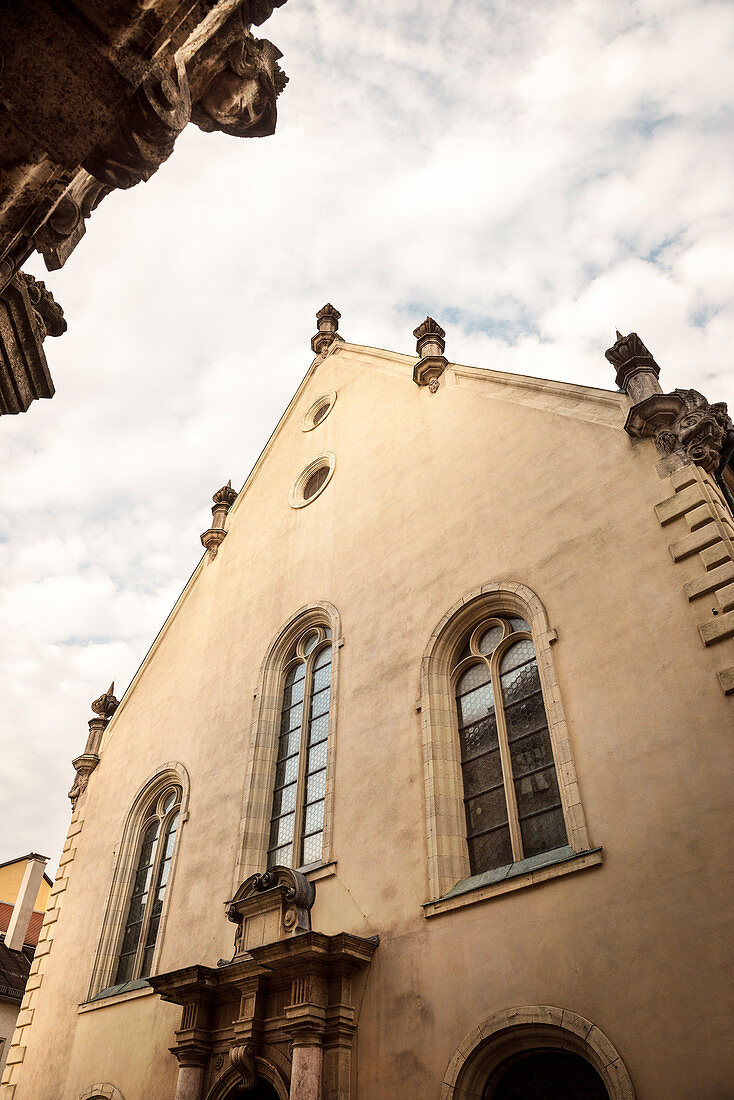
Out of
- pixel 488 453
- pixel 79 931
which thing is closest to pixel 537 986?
pixel 488 453

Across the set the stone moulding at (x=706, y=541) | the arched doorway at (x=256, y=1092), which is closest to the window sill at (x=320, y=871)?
the arched doorway at (x=256, y=1092)

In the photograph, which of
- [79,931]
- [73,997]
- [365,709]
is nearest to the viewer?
[365,709]

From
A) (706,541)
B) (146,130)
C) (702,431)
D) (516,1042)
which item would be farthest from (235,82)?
(516,1042)

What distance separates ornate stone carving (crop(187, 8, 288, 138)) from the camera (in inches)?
172

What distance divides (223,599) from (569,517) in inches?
310

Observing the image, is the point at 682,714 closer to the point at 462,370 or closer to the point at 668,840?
the point at 668,840

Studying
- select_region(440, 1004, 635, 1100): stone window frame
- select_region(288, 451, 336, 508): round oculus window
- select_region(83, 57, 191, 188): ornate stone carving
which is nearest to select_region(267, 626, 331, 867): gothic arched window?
select_region(288, 451, 336, 508): round oculus window

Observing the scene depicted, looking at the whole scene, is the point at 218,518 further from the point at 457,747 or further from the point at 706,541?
the point at 706,541

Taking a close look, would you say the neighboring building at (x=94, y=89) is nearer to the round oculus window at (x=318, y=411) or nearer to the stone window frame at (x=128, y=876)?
the stone window frame at (x=128, y=876)

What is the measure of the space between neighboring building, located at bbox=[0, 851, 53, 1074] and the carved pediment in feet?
30.7

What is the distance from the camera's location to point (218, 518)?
56.6 ft

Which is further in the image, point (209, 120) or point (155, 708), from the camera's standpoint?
point (155, 708)

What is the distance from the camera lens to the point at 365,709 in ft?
35.1

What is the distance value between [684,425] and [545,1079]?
6.44 m
